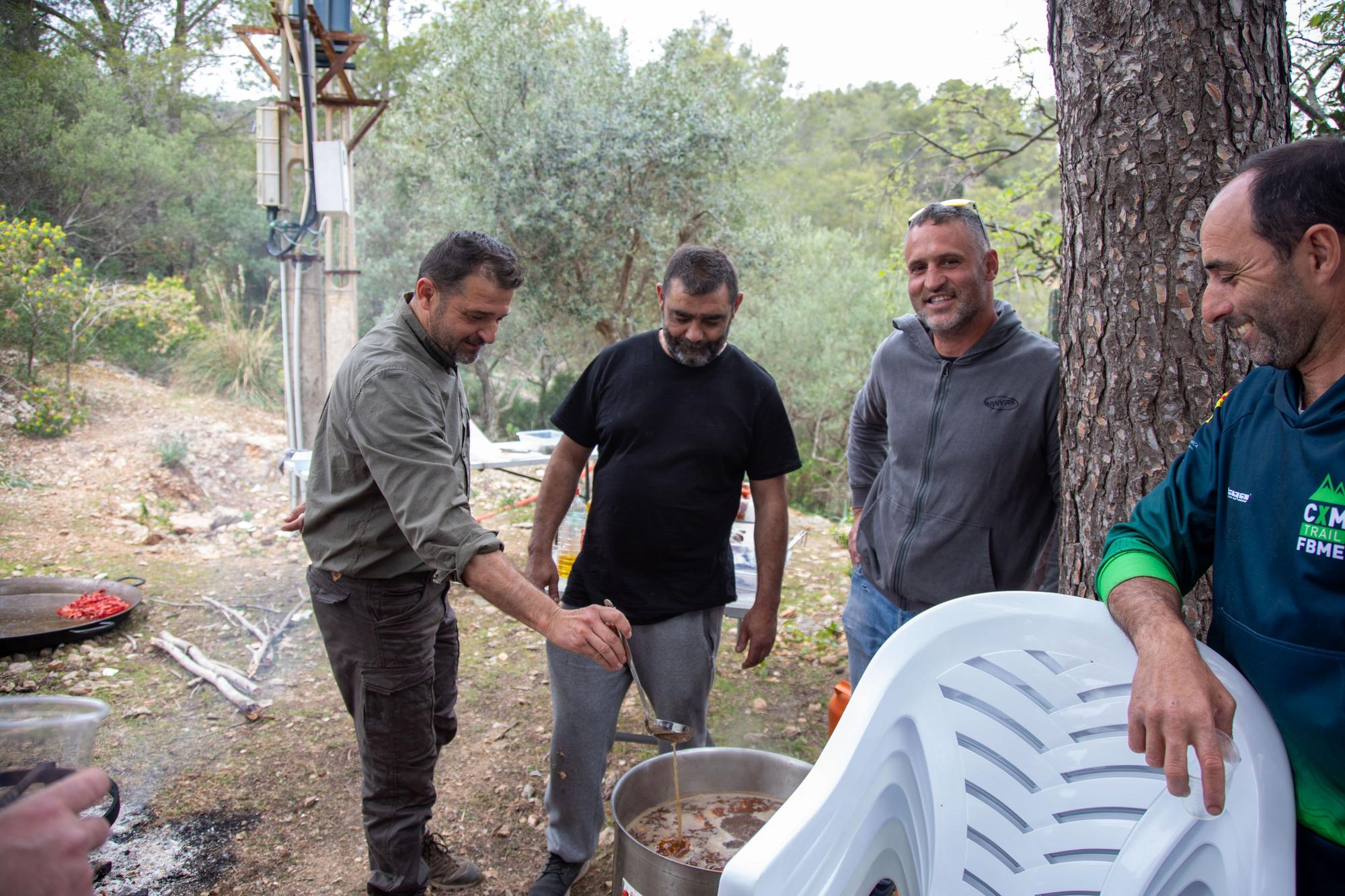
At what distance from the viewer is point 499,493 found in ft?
29.4

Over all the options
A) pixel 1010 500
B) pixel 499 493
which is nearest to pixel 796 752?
pixel 1010 500

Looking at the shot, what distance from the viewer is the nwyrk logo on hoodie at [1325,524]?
47.3 inches

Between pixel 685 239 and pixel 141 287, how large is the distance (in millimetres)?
6111

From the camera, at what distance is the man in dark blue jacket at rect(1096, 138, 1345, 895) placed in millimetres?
1232

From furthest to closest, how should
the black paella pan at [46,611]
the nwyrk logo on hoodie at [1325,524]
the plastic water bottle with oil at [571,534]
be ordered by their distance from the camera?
1. the plastic water bottle with oil at [571,534]
2. the black paella pan at [46,611]
3. the nwyrk logo on hoodie at [1325,524]

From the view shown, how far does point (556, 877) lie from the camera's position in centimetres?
271

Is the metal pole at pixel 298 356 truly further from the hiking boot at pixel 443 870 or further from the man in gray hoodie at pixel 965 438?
the man in gray hoodie at pixel 965 438

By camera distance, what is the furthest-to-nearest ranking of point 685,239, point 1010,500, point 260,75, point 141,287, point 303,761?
point 260,75 < point 685,239 < point 141,287 < point 303,761 < point 1010,500

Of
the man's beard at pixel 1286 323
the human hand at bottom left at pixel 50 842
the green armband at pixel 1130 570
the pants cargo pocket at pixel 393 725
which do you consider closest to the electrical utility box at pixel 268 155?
the pants cargo pocket at pixel 393 725

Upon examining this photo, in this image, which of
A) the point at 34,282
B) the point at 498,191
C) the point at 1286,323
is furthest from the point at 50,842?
the point at 498,191

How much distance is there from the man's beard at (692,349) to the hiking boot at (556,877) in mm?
1654

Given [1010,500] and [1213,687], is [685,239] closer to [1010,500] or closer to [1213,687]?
[1010,500]

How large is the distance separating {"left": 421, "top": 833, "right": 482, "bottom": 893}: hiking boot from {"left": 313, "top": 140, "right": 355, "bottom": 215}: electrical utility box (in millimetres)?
5640

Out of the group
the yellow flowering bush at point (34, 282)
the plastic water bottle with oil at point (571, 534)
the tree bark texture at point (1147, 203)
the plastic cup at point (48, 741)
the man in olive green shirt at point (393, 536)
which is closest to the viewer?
the tree bark texture at point (1147, 203)
